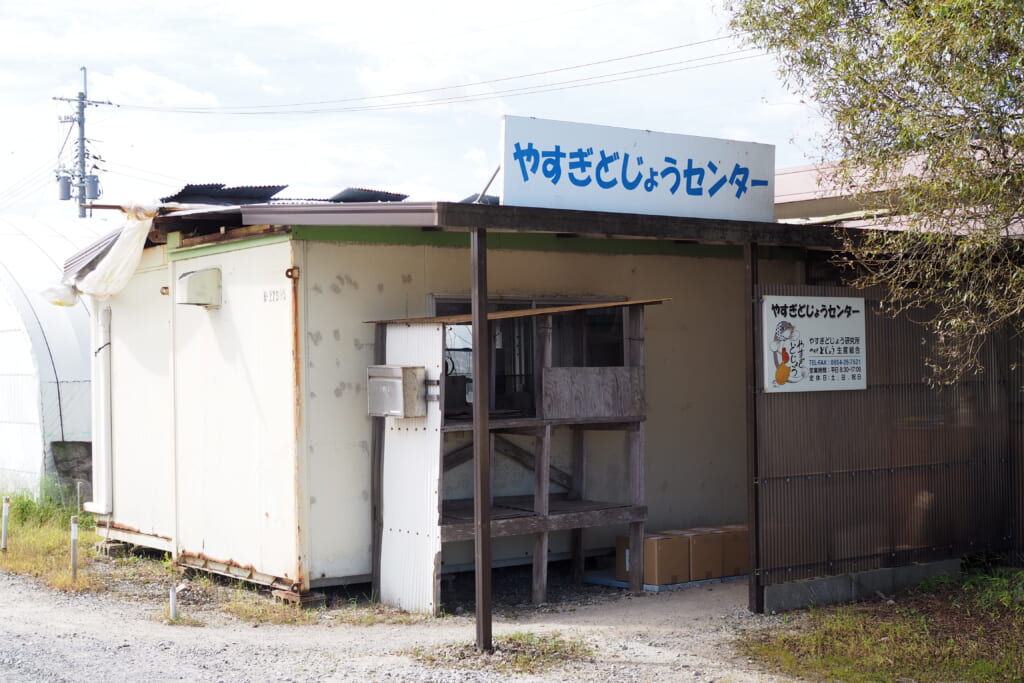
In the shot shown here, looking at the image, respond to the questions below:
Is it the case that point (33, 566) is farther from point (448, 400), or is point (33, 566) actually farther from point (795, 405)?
point (795, 405)

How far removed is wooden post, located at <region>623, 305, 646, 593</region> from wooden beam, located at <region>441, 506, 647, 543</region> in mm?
120

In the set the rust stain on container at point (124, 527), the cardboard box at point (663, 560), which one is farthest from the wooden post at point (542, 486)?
the rust stain on container at point (124, 527)

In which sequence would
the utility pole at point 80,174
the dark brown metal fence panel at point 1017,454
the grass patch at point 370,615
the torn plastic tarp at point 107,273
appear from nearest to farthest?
the grass patch at point 370,615 → the dark brown metal fence panel at point 1017,454 → the torn plastic tarp at point 107,273 → the utility pole at point 80,174

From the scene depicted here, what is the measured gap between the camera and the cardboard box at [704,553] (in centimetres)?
971

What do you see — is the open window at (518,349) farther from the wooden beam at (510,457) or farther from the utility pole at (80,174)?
the utility pole at (80,174)

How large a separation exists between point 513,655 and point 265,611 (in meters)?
2.37

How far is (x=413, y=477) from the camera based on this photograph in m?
8.59

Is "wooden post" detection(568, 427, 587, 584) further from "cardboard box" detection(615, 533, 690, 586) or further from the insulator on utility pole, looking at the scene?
the insulator on utility pole

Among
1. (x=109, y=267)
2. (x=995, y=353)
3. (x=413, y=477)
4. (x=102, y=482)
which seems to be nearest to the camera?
(x=413, y=477)

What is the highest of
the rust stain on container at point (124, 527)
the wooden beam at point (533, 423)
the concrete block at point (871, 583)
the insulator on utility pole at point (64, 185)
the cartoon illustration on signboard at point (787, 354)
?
the insulator on utility pole at point (64, 185)

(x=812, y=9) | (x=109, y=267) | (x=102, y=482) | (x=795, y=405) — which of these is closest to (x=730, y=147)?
(x=812, y=9)

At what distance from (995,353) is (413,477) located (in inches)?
209

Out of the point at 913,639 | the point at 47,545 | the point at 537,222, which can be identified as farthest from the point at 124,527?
the point at 913,639

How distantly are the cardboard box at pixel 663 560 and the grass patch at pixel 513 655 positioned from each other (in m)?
1.98
